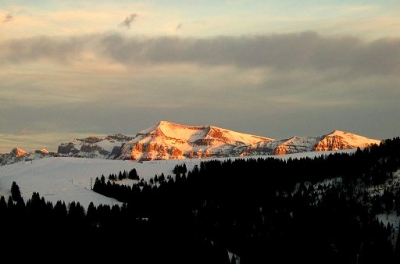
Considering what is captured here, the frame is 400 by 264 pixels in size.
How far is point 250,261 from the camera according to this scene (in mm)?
198125

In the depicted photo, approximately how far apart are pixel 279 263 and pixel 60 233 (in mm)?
62347

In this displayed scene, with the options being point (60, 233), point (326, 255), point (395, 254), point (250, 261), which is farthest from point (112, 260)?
point (395, 254)

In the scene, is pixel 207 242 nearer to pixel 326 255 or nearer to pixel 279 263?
pixel 279 263

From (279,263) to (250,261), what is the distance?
8337 millimetres

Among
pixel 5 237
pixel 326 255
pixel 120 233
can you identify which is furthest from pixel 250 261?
pixel 5 237

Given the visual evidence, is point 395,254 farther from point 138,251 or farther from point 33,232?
point 33,232

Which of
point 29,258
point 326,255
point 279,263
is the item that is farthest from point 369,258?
point 29,258

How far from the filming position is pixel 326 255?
7717 inches

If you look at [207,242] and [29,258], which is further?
[207,242]

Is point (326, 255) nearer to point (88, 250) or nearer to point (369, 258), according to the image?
point (369, 258)

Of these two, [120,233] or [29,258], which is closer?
[29,258]

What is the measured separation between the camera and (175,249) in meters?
195

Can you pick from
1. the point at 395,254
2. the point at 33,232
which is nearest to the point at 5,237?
the point at 33,232

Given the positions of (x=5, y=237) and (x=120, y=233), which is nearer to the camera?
(x=5, y=237)
